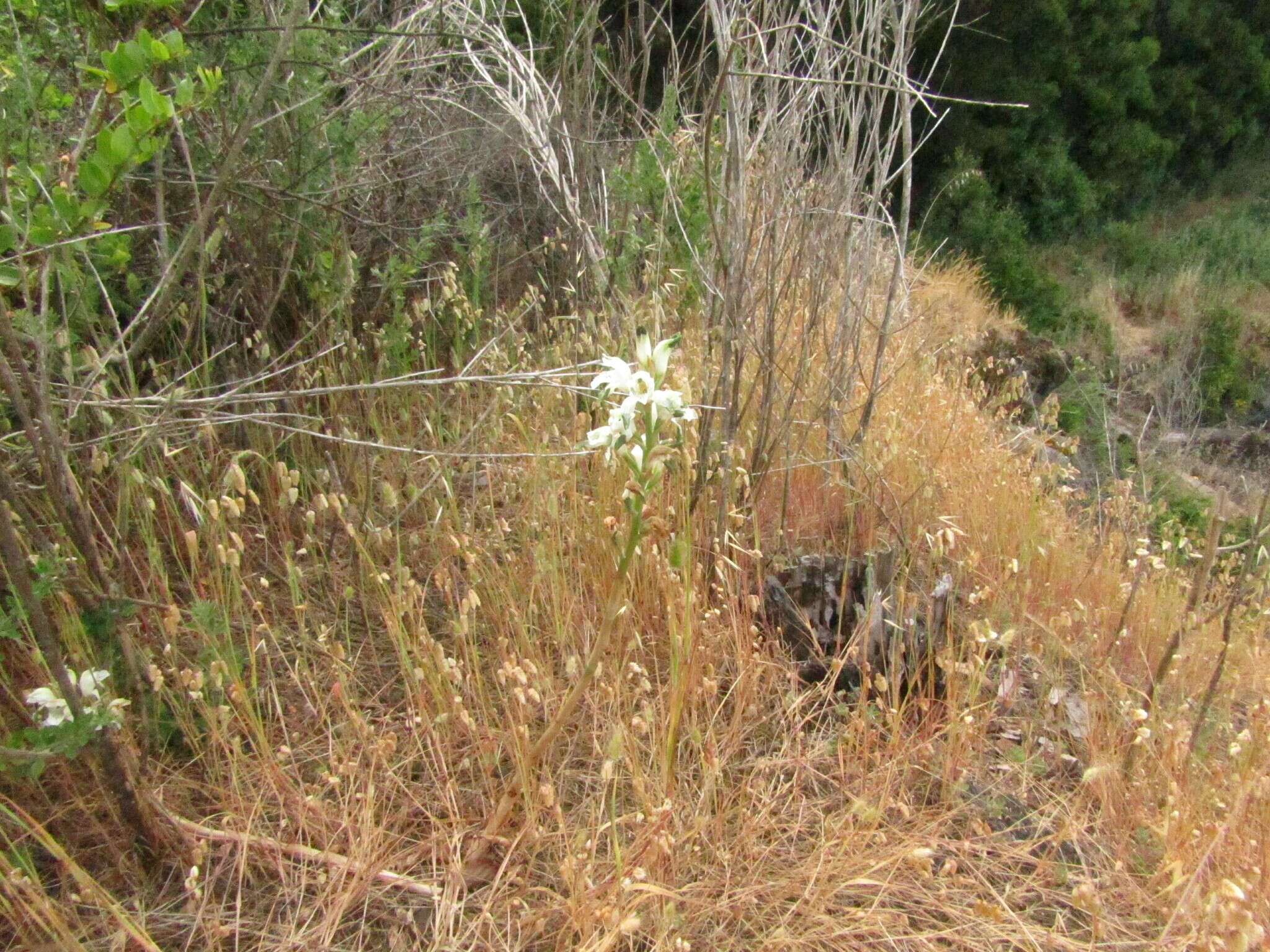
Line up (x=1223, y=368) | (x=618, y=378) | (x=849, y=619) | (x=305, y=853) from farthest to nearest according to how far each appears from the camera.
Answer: (x=1223, y=368), (x=849, y=619), (x=305, y=853), (x=618, y=378)

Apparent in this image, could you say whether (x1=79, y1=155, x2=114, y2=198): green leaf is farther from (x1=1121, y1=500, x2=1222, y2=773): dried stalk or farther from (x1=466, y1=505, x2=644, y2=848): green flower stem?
(x1=1121, y1=500, x2=1222, y2=773): dried stalk

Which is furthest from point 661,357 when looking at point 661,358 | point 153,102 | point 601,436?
point 153,102

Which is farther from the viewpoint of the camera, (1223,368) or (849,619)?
(1223,368)

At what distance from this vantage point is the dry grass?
59.6 inches

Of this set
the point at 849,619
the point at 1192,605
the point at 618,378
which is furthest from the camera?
the point at 849,619

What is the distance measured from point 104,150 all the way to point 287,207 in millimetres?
1163

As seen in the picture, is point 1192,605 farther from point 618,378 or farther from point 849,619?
point 618,378

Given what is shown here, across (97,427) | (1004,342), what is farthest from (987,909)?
(1004,342)

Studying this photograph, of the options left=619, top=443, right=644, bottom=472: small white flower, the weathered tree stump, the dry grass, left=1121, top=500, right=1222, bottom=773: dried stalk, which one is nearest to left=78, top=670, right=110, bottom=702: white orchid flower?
the dry grass

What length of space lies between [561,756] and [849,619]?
843mm

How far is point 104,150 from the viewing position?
133cm

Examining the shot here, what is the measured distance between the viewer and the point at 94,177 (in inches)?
52.8

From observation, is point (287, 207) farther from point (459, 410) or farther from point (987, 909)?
point (987, 909)

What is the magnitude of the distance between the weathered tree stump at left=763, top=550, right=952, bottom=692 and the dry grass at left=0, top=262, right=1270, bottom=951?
0.24 ft
